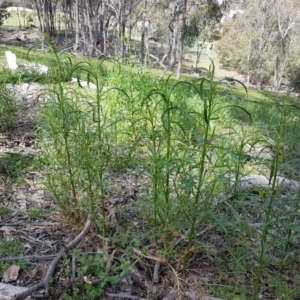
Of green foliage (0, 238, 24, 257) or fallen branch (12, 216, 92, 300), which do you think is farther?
green foliage (0, 238, 24, 257)

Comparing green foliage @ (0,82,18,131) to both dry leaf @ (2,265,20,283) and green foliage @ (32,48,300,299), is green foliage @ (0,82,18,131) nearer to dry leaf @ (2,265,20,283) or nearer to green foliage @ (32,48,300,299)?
green foliage @ (32,48,300,299)

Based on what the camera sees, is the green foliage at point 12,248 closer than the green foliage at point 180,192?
No

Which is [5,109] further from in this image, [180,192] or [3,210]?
[180,192]

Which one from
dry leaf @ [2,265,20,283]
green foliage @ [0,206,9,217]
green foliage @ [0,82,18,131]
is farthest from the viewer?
green foliage @ [0,82,18,131]

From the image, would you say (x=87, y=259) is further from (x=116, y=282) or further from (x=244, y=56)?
(x=244, y=56)

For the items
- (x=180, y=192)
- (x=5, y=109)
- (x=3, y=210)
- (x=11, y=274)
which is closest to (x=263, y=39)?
(x=5, y=109)

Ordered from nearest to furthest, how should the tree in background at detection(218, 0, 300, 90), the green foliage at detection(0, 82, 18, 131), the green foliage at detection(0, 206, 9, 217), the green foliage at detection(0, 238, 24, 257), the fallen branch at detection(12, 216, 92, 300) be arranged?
the fallen branch at detection(12, 216, 92, 300) < the green foliage at detection(0, 238, 24, 257) < the green foliage at detection(0, 206, 9, 217) < the green foliage at detection(0, 82, 18, 131) < the tree in background at detection(218, 0, 300, 90)

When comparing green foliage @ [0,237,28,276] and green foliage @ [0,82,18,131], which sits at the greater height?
green foliage @ [0,82,18,131]

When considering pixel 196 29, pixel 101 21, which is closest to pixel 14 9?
pixel 101 21

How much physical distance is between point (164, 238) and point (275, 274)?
558mm

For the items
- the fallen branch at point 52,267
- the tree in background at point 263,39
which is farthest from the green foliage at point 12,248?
the tree in background at point 263,39

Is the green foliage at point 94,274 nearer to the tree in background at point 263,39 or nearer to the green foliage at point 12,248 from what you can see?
the green foliage at point 12,248

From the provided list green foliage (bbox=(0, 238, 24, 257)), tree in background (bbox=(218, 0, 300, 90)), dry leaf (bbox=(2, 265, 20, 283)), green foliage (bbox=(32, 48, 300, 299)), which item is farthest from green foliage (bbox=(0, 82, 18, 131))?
tree in background (bbox=(218, 0, 300, 90))

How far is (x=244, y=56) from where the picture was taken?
87.5 feet
